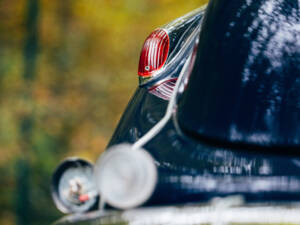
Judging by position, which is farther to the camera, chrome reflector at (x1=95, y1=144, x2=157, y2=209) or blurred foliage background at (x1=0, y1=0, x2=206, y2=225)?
blurred foliage background at (x1=0, y1=0, x2=206, y2=225)

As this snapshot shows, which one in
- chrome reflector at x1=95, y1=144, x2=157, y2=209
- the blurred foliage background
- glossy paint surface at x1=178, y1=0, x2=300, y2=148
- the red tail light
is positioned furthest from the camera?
the blurred foliage background

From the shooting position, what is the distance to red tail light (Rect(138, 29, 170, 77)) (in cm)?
278

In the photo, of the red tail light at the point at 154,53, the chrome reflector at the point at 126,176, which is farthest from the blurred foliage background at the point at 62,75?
the chrome reflector at the point at 126,176

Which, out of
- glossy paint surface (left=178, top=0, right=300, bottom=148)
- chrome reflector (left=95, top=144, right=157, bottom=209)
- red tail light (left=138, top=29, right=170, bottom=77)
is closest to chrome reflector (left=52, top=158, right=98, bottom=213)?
chrome reflector (left=95, top=144, right=157, bottom=209)

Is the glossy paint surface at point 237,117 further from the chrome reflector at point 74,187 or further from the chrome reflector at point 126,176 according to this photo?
the chrome reflector at point 74,187

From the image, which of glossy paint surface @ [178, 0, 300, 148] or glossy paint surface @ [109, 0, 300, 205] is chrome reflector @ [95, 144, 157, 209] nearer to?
glossy paint surface @ [109, 0, 300, 205]

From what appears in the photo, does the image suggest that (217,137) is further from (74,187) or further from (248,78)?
(74,187)

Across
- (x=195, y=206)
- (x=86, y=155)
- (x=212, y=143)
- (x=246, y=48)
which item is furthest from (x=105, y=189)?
(x=86, y=155)

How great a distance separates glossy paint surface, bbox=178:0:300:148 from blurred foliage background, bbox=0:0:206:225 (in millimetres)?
4689

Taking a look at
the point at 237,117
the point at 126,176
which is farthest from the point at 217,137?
the point at 126,176

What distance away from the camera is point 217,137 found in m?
1.93

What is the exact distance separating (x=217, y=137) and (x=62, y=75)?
19.1 ft

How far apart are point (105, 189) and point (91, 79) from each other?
6.01 m

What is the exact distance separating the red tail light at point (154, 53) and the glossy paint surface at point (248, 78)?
24.2 inches
